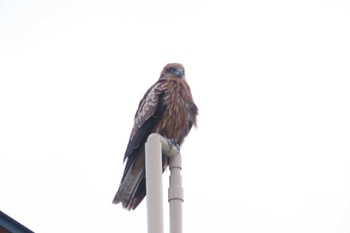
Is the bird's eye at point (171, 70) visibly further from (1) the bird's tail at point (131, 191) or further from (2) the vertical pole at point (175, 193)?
(2) the vertical pole at point (175, 193)

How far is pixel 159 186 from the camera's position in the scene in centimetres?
290

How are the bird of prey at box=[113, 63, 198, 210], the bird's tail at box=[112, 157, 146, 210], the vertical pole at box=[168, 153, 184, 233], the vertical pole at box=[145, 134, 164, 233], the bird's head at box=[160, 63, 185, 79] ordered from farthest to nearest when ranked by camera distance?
the bird's head at box=[160, 63, 185, 79] → the bird of prey at box=[113, 63, 198, 210] → the bird's tail at box=[112, 157, 146, 210] → the vertical pole at box=[168, 153, 184, 233] → the vertical pole at box=[145, 134, 164, 233]

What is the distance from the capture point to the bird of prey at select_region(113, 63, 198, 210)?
6141 mm

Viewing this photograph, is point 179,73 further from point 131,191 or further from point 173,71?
point 131,191

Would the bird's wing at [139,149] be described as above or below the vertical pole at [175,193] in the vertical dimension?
above

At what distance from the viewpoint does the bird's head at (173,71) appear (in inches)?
286

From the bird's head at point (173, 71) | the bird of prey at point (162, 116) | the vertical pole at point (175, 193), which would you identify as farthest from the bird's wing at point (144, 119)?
the vertical pole at point (175, 193)

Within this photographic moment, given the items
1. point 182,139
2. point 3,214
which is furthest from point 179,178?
point 182,139

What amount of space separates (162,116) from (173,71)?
1.04m

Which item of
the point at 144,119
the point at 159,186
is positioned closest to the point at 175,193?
the point at 159,186

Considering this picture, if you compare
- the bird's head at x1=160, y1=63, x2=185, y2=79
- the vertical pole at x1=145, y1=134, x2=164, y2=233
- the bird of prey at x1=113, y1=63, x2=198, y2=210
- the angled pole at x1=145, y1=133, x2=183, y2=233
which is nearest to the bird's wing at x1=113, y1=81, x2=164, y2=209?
the bird of prey at x1=113, y1=63, x2=198, y2=210

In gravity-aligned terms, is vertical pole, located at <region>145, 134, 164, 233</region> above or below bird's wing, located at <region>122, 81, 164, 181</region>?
below

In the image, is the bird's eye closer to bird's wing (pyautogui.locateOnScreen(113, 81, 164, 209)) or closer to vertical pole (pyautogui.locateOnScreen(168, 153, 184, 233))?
bird's wing (pyautogui.locateOnScreen(113, 81, 164, 209))

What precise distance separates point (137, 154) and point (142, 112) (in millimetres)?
671
